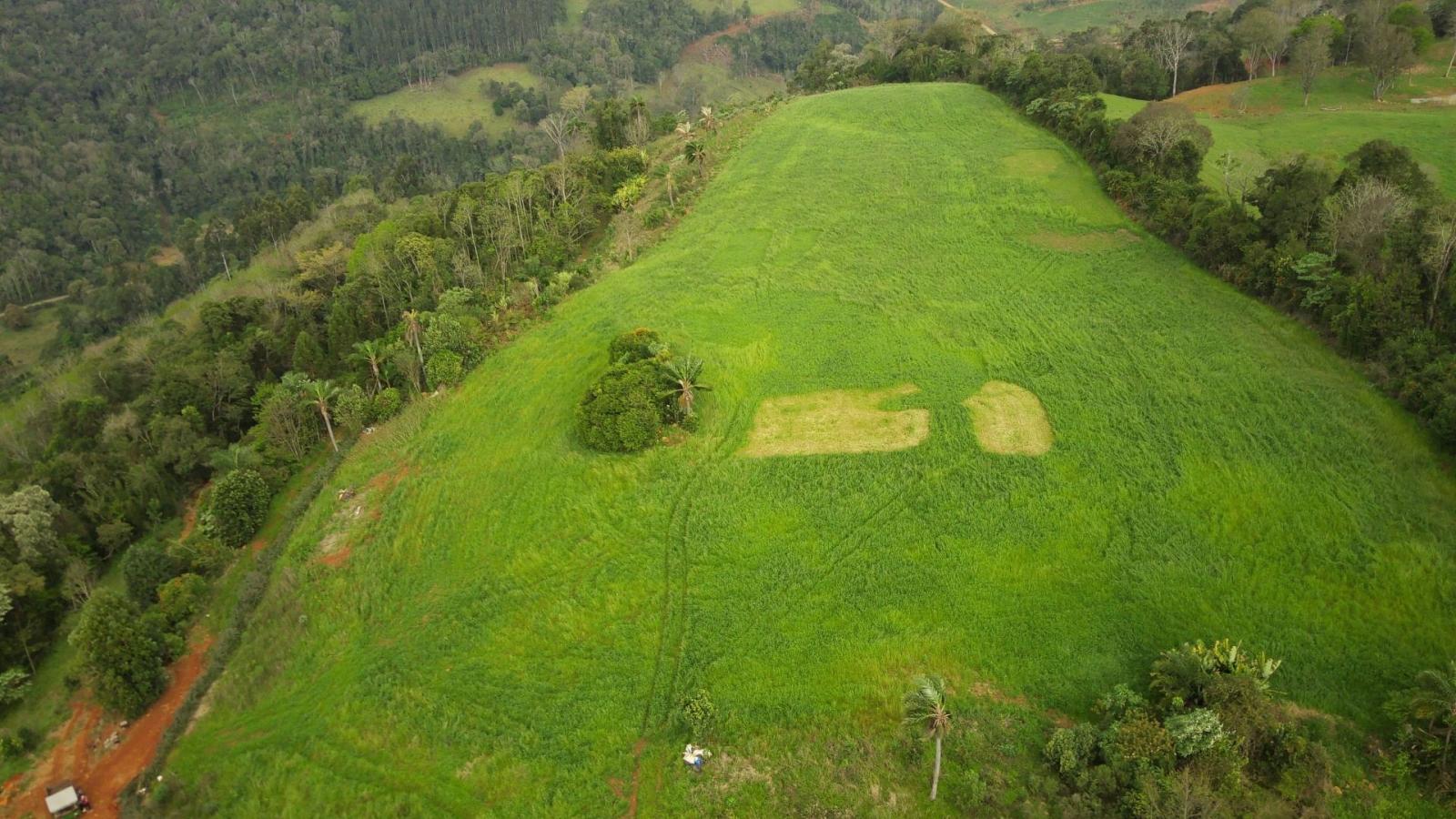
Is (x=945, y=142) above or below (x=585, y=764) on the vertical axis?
above

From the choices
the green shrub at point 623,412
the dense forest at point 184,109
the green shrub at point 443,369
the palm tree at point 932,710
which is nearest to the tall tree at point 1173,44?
the green shrub at point 623,412

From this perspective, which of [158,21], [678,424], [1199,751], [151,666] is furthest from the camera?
[158,21]

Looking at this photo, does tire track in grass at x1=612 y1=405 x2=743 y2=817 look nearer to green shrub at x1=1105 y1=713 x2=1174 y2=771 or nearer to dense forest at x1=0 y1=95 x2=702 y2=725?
green shrub at x1=1105 y1=713 x2=1174 y2=771

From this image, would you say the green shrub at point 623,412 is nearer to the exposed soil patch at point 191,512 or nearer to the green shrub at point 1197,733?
the exposed soil patch at point 191,512

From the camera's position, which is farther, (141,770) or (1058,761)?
(141,770)

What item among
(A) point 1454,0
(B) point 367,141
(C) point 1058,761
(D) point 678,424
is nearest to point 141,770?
(D) point 678,424

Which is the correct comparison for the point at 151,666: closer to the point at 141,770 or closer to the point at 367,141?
the point at 141,770
